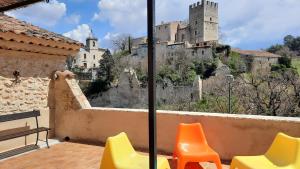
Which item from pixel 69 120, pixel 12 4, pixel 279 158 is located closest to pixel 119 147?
pixel 279 158

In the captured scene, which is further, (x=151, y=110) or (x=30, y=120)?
(x=30, y=120)

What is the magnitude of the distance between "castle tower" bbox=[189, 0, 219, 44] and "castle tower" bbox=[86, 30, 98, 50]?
1854 centimetres

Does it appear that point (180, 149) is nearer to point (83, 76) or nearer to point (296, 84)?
point (296, 84)

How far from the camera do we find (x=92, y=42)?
52500 mm

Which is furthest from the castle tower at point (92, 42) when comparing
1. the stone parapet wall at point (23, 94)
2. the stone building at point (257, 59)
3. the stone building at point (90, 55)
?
the stone parapet wall at point (23, 94)

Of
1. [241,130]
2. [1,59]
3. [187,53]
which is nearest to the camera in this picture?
[241,130]

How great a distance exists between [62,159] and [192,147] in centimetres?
253

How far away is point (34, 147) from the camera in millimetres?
5984

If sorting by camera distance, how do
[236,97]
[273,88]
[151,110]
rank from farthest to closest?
[236,97] < [273,88] < [151,110]

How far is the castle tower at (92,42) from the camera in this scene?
51.6 m

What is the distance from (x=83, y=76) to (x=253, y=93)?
26.6 meters

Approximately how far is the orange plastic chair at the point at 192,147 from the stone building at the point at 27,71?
3732 mm

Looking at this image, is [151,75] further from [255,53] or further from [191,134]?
[255,53]

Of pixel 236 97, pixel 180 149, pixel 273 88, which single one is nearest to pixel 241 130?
pixel 180 149
